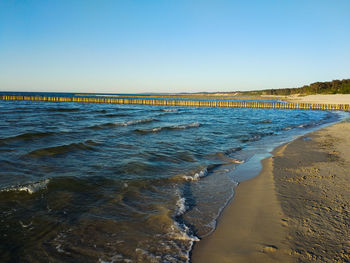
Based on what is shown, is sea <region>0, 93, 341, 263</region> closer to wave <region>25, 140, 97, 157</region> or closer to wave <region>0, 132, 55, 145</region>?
wave <region>25, 140, 97, 157</region>

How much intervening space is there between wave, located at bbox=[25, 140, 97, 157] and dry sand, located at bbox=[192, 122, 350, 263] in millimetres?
7993

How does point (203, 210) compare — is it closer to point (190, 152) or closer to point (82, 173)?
point (82, 173)

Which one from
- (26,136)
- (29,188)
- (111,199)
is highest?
(26,136)

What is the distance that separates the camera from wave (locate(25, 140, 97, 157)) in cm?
1015

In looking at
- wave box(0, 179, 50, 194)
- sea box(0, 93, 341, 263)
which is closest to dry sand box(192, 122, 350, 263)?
sea box(0, 93, 341, 263)

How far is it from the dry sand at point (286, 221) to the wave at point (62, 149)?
799cm

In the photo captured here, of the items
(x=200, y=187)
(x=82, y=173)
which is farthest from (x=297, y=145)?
(x=82, y=173)

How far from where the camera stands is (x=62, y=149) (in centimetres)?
1097

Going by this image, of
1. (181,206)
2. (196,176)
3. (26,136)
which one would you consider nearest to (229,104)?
(26,136)

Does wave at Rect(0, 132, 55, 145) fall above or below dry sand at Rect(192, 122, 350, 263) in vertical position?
above

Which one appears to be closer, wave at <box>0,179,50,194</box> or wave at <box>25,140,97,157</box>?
wave at <box>0,179,50,194</box>

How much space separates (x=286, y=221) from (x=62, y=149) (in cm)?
996

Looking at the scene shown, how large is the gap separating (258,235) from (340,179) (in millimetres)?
4272

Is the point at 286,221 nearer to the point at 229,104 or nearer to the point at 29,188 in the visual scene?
the point at 29,188
